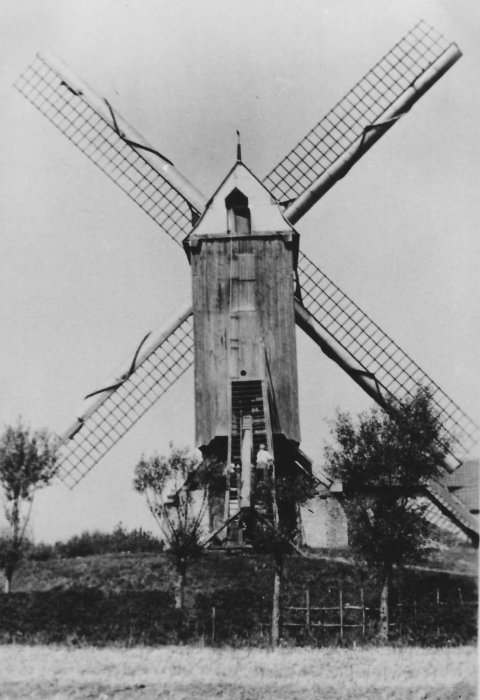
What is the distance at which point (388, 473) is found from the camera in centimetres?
1839

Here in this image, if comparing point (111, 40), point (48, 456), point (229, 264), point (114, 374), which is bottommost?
point (48, 456)

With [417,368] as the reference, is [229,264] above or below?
above

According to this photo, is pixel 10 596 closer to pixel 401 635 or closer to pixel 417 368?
pixel 401 635

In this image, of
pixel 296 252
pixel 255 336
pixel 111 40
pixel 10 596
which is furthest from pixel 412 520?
pixel 111 40

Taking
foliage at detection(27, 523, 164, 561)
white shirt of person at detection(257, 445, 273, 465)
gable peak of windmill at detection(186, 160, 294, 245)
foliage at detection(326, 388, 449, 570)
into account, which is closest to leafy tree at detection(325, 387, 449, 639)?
foliage at detection(326, 388, 449, 570)

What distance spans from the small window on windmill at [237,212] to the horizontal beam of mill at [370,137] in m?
1.20

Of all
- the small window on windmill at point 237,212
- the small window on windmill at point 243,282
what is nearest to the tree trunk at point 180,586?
the small window on windmill at point 243,282

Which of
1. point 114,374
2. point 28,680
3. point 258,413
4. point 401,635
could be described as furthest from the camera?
point 114,374

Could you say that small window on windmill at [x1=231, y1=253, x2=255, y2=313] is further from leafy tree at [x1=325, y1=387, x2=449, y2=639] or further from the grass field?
the grass field

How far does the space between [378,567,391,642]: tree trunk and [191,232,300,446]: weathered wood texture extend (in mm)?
3874

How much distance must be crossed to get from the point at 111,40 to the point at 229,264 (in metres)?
5.67

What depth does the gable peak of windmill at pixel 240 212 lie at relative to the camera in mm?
20828

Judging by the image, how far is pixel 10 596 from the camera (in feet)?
59.5

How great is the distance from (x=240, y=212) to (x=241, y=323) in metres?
2.74
